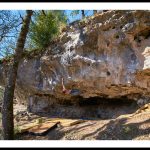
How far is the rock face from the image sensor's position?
9.16 m

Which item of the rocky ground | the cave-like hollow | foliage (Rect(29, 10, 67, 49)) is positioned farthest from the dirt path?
foliage (Rect(29, 10, 67, 49))

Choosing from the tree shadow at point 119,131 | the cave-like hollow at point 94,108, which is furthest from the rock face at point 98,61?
the tree shadow at point 119,131

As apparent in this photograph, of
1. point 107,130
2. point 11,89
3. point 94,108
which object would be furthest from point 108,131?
point 94,108

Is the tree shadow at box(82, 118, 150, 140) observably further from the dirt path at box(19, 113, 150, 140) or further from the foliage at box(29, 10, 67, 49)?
the foliage at box(29, 10, 67, 49)

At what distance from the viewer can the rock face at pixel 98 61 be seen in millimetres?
9156

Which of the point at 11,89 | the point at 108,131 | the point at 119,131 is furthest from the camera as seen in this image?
the point at 11,89

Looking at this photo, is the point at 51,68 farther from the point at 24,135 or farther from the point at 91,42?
the point at 24,135

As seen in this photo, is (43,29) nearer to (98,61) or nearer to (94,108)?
(98,61)

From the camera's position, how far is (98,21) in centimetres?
981

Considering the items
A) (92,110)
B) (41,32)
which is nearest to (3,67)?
(41,32)

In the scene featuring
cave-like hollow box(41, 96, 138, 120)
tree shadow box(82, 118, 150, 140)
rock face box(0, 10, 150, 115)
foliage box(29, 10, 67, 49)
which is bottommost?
tree shadow box(82, 118, 150, 140)

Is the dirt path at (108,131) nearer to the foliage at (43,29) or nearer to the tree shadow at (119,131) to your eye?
the tree shadow at (119,131)

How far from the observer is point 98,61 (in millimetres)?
9969

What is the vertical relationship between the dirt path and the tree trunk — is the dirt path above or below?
below
